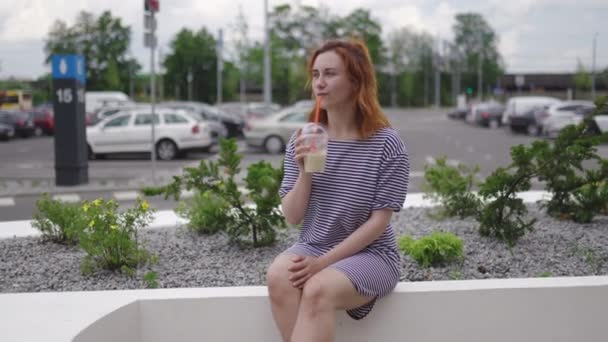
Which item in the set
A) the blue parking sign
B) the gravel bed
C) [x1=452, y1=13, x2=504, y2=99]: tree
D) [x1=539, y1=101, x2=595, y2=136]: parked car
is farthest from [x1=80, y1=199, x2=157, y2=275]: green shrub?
[x1=452, y1=13, x2=504, y2=99]: tree

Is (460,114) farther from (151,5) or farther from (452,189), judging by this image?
(452,189)

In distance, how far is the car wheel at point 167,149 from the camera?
22266 millimetres

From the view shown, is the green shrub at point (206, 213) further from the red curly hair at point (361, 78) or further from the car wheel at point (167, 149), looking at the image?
the car wheel at point (167, 149)

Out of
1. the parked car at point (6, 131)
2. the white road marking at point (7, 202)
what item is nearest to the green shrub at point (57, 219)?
the white road marking at point (7, 202)

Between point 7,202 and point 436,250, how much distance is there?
36.1 ft

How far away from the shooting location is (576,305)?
3619 mm

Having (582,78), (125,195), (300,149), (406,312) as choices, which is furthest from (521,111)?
(582,78)

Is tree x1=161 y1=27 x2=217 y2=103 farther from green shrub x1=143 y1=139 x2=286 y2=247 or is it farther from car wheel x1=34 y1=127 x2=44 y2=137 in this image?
green shrub x1=143 y1=139 x2=286 y2=247

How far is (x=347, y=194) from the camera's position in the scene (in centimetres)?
344

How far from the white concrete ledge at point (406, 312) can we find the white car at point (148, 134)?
61.8ft

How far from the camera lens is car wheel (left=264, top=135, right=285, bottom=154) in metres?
24.3

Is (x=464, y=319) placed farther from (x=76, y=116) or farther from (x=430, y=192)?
(x=76, y=116)

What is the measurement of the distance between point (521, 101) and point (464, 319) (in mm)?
36431

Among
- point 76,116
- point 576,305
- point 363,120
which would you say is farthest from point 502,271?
point 76,116
